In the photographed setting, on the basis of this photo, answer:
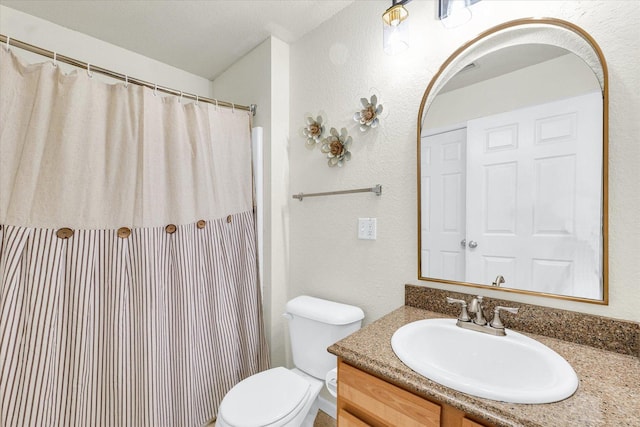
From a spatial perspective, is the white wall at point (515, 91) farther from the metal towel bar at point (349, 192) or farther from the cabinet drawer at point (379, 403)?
the cabinet drawer at point (379, 403)

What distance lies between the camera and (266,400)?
49.7 inches

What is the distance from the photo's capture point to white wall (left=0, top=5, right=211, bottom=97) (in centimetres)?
160

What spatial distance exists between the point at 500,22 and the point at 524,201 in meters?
0.71

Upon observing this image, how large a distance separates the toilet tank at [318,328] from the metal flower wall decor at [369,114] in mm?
977

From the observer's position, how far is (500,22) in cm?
109

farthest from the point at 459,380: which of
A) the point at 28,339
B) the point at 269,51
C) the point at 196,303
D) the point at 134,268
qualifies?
the point at 269,51

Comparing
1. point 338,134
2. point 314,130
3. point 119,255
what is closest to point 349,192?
point 338,134

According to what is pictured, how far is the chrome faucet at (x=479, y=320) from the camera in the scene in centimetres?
98

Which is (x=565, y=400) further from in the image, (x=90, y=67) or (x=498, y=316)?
(x=90, y=67)

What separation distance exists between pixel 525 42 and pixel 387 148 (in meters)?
0.65

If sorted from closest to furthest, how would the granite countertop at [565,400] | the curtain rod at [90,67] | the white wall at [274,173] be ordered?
the granite countertop at [565,400], the curtain rod at [90,67], the white wall at [274,173]

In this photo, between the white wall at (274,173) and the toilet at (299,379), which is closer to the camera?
the toilet at (299,379)

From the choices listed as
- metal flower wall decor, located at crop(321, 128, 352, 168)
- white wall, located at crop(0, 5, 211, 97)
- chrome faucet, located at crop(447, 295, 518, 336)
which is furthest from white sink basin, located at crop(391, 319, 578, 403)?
white wall, located at crop(0, 5, 211, 97)

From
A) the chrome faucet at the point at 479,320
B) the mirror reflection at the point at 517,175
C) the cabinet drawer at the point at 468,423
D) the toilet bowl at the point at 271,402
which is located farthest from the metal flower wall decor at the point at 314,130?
the cabinet drawer at the point at 468,423
